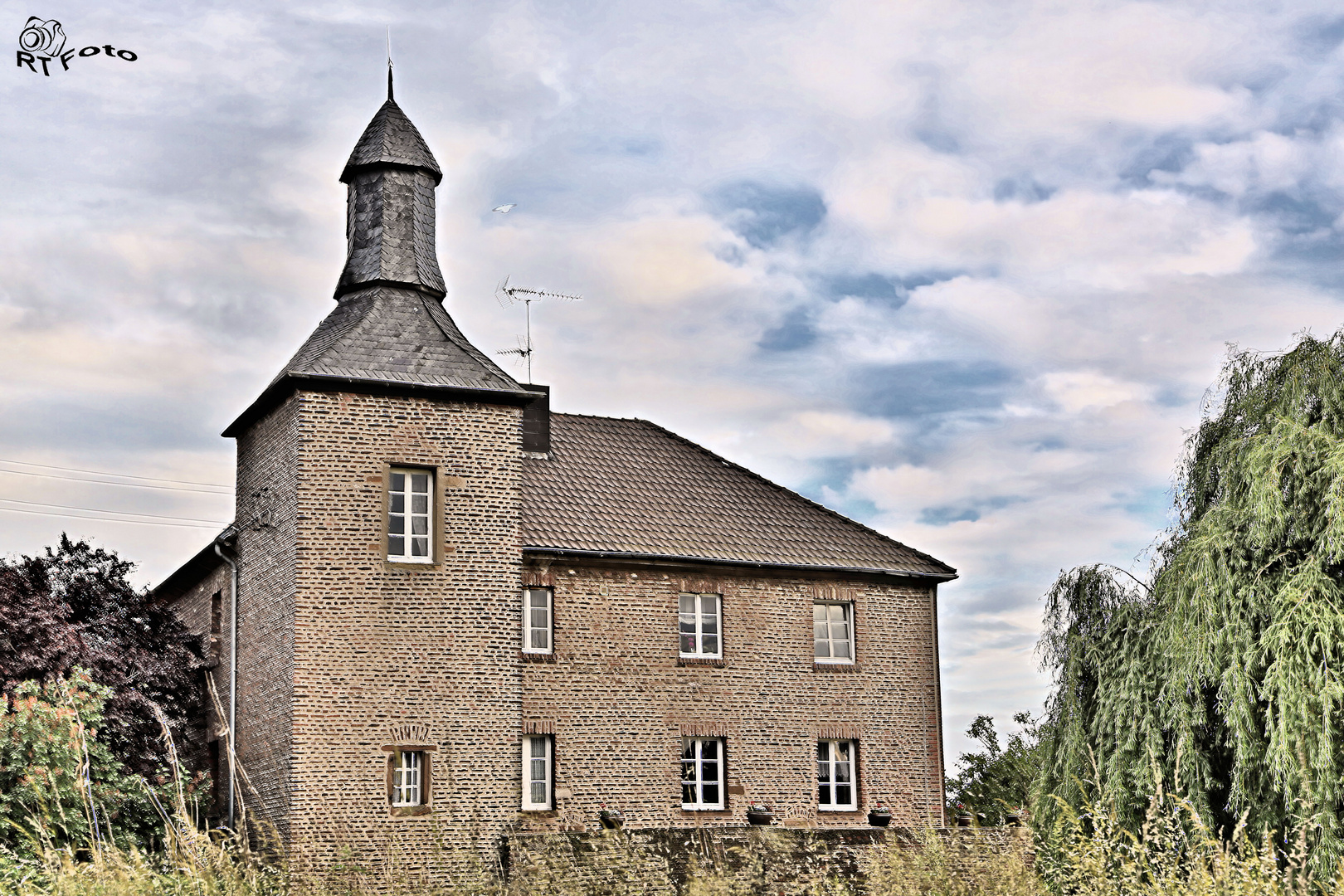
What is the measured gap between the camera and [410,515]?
2291cm

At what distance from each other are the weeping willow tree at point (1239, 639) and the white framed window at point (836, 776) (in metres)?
6.65

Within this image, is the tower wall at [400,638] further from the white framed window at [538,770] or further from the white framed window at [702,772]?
the white framed window at [702,772]

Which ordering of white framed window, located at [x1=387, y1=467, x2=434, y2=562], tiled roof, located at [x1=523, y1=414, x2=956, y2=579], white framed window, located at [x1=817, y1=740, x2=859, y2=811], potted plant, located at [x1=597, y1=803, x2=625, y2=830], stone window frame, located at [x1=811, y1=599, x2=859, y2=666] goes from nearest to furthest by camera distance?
white framed window, located at [x1=387, y1=467, x2=434, y2=562] < potted plant, located at [x1=597, y1=803, x2=625, y2=830] < tiled roof, located at [x1=523, y1=414, x2=956, y2=579] < white framed window, located at [x1=817, y1=740, x2=859, y2=811] < stone window frame, located at [x1=811, y1=599, x2=859, y2=666]

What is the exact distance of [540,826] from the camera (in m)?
24.4

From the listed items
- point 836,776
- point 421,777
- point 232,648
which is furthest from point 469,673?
point 836,776

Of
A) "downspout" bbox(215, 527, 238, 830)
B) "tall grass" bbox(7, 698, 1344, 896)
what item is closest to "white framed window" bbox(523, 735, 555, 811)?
"downspout" bbox(215, 527, 238, 830)

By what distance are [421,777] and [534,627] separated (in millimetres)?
4114

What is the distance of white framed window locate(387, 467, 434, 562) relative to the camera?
22719 mm

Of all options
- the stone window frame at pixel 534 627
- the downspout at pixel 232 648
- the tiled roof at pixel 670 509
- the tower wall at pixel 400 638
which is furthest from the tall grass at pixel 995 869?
the tiled roof at pixel 670 509

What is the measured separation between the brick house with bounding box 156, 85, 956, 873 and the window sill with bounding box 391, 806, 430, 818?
0.13 ft

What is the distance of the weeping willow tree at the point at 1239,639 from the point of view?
17.5 meters

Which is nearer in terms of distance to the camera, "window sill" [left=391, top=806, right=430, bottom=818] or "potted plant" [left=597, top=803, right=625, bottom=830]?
"window sill" [left=391, top=806, right=430, bottom=818]

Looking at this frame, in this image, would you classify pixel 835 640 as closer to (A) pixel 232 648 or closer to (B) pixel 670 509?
(B) pixel 670 509

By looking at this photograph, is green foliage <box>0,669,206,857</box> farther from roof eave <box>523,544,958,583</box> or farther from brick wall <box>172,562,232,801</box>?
roof eave <box>523,544,958,583</box>
